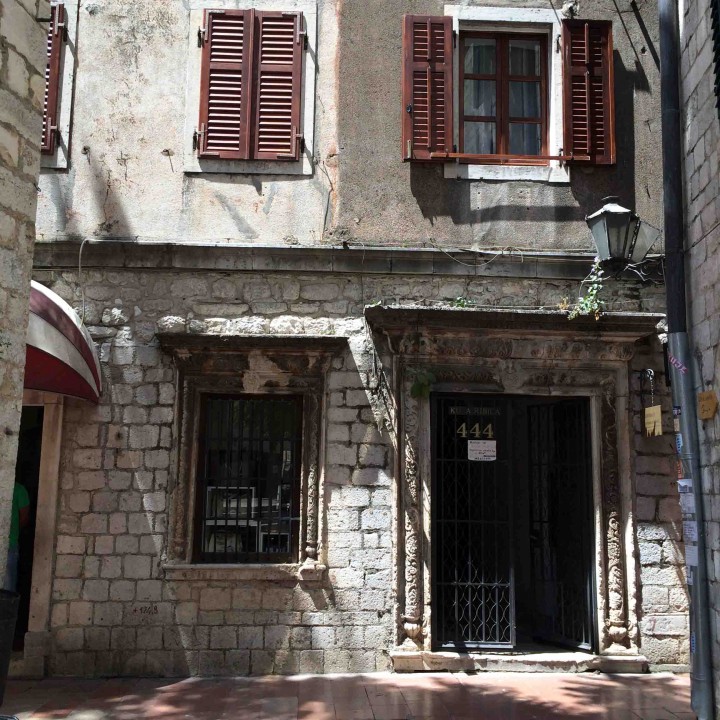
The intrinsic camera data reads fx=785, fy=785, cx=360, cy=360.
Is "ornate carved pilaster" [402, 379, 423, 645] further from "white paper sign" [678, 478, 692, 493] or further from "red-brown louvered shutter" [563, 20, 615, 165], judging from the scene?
"red-brown louvered shutter" [563, 20, 615, 165]

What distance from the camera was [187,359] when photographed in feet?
23.7

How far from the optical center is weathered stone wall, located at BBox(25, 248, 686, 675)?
6.91 meters

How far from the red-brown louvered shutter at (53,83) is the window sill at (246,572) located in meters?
4.05

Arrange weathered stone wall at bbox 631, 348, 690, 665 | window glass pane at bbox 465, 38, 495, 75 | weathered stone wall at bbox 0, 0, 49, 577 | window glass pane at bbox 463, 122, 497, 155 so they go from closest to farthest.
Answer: weathered stone wall at bbox 0, 0, 49, 577, weathered stone wall at bbox 631, 348, 690, 665, window glass pane at bbox 463, 122, 497, 155, window glass pane at bbox 465, 38, 495, 75

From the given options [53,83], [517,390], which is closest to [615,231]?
[517,390]

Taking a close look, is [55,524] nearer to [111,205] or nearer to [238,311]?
[238,311]

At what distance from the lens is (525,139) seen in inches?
→ 306

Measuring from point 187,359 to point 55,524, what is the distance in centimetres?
187

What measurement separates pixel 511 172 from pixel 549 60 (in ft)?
4.28

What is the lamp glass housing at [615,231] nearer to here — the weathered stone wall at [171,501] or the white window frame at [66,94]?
the weathered stone wall at [171,501]

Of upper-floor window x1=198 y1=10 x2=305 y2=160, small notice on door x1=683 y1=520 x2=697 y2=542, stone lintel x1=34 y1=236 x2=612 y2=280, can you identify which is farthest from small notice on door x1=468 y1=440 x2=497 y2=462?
upper-floor window x1=198 y1=10 x2=305 y2=160

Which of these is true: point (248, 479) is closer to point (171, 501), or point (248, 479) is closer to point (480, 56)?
point (171, 501)

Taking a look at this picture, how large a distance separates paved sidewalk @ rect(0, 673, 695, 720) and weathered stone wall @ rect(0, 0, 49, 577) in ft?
7.95

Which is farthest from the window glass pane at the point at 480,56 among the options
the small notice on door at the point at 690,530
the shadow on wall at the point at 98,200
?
the small notice on door at the point at 690,530
